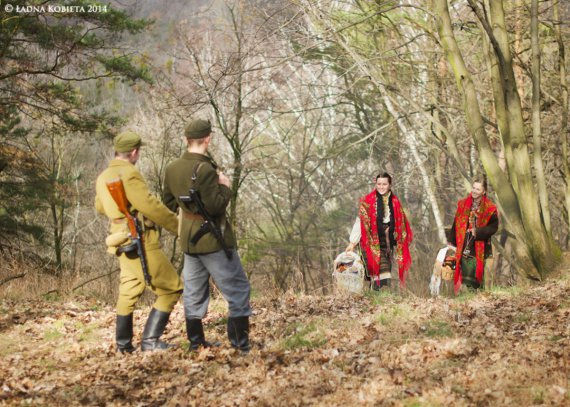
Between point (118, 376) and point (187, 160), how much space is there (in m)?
1.77

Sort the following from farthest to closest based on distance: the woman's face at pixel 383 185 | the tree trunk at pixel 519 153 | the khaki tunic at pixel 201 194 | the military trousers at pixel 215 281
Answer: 1. the tree trunk at pixel 519 153
2. the woman's face at pixel 383 185
3. the military trousers at pixel 215 281
4. the khaki tunic at pixel 201 194

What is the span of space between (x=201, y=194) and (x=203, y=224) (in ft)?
0.81

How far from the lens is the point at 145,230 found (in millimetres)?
5609

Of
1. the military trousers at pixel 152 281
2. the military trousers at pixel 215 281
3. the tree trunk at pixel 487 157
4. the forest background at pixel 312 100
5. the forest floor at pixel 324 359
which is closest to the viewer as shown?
the forest floor at pixel 324 359

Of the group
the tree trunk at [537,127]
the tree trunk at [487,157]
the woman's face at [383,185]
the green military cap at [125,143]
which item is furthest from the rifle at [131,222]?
the tree trunk at [537,127]

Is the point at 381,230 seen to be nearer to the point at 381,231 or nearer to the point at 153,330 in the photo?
the point at 381,231

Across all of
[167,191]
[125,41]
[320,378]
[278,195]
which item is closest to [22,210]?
[125,41]

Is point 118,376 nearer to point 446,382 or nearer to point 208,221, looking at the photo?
point 208,221

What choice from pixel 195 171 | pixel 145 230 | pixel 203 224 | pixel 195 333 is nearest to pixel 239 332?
pixel 195 333

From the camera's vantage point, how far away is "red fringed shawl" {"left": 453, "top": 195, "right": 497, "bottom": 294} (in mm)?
8766

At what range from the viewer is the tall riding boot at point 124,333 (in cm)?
565

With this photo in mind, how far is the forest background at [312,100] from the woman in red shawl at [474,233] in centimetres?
124

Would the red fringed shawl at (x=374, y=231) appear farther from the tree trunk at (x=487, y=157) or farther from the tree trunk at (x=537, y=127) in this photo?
the tree trunk at (x=537, y=127)

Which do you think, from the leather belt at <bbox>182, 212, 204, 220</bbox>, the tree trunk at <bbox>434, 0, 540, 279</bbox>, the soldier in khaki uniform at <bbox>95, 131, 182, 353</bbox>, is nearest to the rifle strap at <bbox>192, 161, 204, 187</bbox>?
the leather belt at <bbox>182, 212, 204, 220</bbox>
